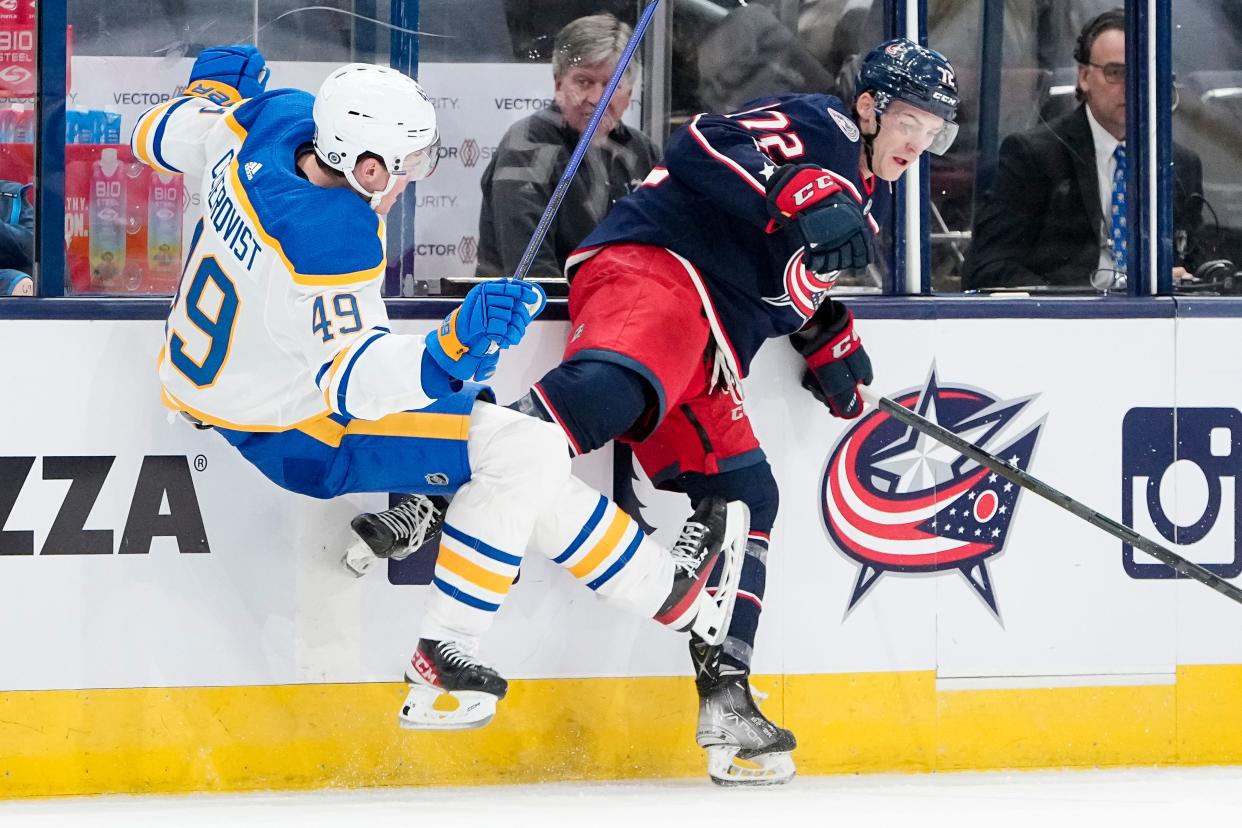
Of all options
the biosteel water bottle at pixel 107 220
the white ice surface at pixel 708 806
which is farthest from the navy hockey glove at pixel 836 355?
the biosteel water bottle at pixel 107 220

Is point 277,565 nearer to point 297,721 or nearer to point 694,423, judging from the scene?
point 297,721

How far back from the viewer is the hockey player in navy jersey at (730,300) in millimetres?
2863

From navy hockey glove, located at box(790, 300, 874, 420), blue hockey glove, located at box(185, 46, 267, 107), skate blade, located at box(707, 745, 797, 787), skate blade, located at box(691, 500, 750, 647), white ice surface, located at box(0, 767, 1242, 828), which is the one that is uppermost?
blue hockey glove, located at box(185, 46, 267, 107)

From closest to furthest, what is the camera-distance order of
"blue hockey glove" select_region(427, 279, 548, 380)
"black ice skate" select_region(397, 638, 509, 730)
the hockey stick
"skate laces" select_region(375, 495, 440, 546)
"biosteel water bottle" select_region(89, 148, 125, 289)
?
1. "blue hockey glove" select_region(427, 279, 548, 380)
2. "black ice skate" select_region(397, 638, 509, 730)
3. "skate laces" select_region(375, 495, 440, 546)
4. "biosteel water bottle" select_region(89, 148, 125, 289)
5. the hockey stick

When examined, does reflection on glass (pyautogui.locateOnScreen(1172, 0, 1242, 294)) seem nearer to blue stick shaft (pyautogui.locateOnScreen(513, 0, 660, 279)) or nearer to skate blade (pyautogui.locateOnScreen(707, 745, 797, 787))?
blue stick shaft (pyautogui.locateOnScreen(513, 0, 660, 279))

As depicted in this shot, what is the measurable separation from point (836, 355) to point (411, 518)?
87 cm

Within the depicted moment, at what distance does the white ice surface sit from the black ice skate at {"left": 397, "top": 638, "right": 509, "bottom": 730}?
7.2 inches

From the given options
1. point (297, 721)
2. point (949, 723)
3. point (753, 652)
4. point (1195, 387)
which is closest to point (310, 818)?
point (297, 721)

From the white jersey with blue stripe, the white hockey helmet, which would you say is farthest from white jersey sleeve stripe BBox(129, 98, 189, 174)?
the white hockey helmet

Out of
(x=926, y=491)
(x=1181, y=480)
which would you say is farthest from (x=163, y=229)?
(x=1181, y=480)

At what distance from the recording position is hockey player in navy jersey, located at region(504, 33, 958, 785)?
2863 mm

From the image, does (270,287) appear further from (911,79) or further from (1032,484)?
(1032,484)

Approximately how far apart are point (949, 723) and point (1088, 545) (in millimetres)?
465

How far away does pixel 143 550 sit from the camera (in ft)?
9.68
